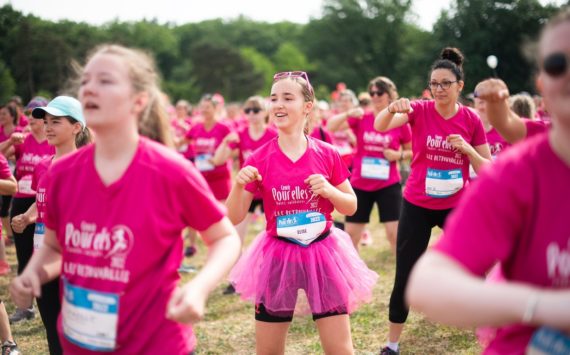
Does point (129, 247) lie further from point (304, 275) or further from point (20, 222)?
point (20, 222)

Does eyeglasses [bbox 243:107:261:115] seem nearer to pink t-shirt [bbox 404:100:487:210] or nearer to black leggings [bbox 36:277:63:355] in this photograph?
pink t-shirt [bbox 404:100:487:210]

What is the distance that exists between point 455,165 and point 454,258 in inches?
130

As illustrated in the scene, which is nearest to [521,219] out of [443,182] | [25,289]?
[25,289]

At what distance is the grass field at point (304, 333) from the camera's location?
5.14 m

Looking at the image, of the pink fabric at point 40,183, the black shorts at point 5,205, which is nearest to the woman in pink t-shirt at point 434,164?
the pink fabric at point 40,183

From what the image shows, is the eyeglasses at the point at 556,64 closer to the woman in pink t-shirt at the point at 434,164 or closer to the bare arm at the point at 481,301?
the bare arm at the point at 481,301

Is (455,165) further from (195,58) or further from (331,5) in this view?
(195,58)

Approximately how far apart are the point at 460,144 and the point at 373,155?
116 inches

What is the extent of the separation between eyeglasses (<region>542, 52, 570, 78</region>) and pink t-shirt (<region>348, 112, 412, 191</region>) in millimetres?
5616

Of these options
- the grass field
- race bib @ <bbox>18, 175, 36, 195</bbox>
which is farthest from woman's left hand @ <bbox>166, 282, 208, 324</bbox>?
race bib @ <bbox>18, 175, 36, 195</bbox>

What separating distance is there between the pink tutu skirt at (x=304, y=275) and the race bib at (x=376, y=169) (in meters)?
3.37

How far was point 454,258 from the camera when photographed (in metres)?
1.47

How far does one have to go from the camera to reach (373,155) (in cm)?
729

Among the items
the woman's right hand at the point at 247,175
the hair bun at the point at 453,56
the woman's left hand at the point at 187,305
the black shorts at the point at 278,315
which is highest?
A: the hair bun at the point at 453,56
